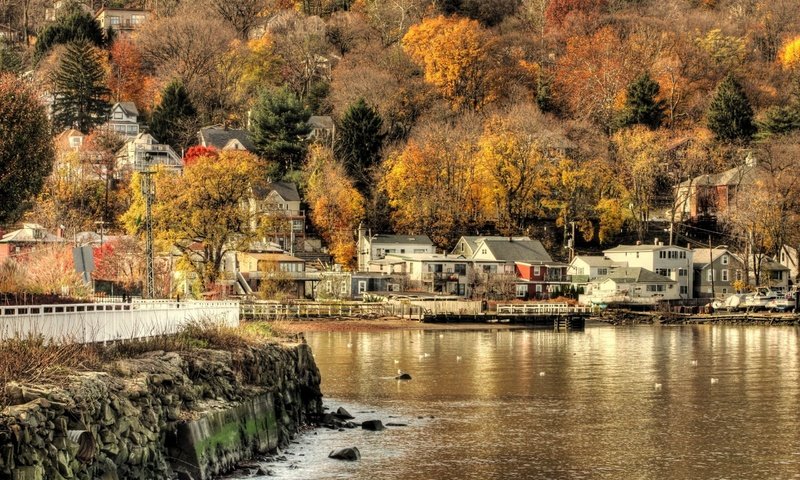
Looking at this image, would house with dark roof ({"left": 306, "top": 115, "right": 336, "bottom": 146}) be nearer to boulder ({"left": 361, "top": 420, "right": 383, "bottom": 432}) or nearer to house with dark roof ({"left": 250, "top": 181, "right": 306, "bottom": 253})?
house with dark roof ({"left": 250, "top": 181, "right": 306, "bottom": 253})

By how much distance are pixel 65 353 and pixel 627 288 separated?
82.5 m

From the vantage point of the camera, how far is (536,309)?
89.8 m

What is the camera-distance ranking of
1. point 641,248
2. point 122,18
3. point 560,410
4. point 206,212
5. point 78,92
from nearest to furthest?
point 560,410
point 206,212
point 641,248
point 78,92
point 122,18

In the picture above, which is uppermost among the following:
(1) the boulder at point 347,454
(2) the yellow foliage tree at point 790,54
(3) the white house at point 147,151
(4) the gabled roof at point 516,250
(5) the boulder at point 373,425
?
(2) the yellow foliage tree at point 790,54

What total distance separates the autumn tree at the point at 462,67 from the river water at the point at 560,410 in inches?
2509

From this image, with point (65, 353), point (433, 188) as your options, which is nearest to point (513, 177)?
point (433, 188)

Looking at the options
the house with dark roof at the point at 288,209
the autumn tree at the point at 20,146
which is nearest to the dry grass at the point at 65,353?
the autumn tree at the point at 20,146

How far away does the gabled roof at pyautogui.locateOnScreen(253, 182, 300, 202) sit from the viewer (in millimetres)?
102312

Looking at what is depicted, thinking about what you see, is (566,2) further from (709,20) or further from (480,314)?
(480,314)

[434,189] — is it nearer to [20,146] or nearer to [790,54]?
[790,54]

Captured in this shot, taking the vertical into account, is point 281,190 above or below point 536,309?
above

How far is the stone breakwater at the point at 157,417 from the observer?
18234 mm

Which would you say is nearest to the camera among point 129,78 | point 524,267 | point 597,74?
point 524,267

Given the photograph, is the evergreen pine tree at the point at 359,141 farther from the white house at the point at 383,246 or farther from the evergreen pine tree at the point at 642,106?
the evergreen pine tree at the point at 642,106
